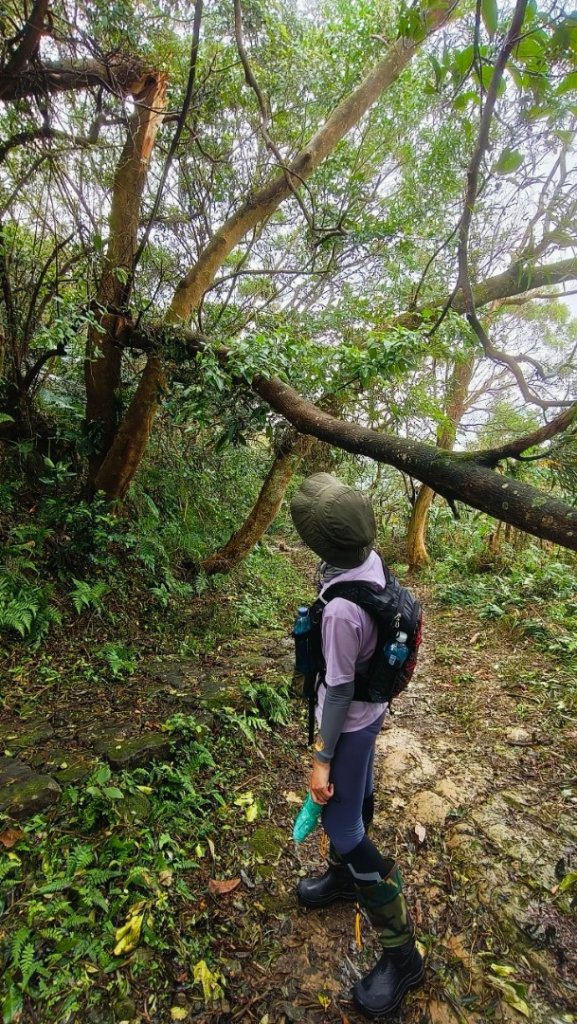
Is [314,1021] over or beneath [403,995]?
beneath

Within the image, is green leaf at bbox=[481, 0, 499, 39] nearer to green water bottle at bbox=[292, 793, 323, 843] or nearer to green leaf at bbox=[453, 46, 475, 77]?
green leaf at bbox=[453, 46, 475, 77]

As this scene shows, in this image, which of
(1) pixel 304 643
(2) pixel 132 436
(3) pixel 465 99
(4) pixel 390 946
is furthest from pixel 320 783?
(2) pixel 132 436

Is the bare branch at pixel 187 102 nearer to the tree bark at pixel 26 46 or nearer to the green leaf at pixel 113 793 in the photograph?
the tree bark at pixel 26 46

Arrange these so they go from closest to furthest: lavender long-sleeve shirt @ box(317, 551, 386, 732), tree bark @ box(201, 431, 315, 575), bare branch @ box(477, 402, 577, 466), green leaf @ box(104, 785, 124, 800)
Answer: bare branch @ box(477, 402, 577, 466) → lavender long-sleeve shirt @ box(317, 551, 386, 732) → green leaf @ box(104, 785, 124, 800) → tree bark @ box(201, 431, 315, 575)

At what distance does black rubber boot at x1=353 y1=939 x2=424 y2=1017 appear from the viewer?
6.98 ft

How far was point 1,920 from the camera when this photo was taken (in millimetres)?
2109

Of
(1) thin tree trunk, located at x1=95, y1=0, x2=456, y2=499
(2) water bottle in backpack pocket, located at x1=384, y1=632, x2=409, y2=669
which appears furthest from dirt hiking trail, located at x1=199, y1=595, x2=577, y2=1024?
(1) thin tree trunk, located at x1=95, y1=0, x2=456, y2=499

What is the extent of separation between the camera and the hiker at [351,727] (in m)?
1.93

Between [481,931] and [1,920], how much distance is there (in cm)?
245

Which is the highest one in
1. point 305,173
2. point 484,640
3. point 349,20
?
point 349,20

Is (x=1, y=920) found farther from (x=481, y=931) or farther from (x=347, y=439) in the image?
(x=347, y=439)

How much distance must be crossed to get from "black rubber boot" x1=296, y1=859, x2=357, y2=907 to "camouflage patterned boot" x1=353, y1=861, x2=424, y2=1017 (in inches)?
16.9

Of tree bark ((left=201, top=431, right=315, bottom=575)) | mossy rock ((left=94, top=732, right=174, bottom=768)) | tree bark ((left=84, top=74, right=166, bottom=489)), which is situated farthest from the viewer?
tree bark ((left=201, top=431, right=315, bottom=575))

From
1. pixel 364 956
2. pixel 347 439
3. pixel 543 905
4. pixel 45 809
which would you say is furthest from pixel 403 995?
pixel 347 439
